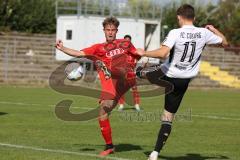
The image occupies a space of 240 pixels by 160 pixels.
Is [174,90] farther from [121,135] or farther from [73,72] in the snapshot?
[121,135]

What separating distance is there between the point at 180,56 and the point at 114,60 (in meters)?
1.77

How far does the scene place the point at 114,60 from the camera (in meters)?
11.3

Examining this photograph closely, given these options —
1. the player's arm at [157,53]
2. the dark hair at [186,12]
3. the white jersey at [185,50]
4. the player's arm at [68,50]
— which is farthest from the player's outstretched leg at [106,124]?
the dark hair at [186,12]

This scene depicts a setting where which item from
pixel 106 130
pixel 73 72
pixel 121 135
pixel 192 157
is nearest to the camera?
pixel 192 157

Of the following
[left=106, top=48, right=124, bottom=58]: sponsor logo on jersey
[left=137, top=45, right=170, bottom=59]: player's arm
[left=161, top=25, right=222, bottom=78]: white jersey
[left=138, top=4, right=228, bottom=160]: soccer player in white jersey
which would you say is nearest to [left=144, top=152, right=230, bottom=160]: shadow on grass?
[left=138, top=4, right=228, bottom=160]: soccer player in white jersey

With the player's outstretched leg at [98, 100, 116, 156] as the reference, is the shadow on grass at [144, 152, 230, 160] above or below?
below

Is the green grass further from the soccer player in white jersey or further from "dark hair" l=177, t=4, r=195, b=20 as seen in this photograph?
"dark hair" l=177, t=4, r=195, b=20

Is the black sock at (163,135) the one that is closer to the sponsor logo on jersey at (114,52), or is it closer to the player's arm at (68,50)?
the sponsor logo on jersey at (114,52)

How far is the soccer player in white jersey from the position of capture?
9734 millimetres

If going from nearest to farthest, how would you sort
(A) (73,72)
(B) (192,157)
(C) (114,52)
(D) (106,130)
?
(B) (192,157), (D) (106,130), (C) (114,52), (A) (73,72)

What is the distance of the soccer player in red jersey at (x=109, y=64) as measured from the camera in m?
11.0

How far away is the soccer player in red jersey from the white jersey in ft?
3.76

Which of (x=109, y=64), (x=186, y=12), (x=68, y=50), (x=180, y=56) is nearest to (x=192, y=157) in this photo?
(x=180, y=56)

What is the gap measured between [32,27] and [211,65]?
1520 centimetres
